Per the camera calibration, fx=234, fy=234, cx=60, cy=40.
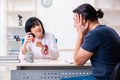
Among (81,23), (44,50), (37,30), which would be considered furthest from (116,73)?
(37,30)

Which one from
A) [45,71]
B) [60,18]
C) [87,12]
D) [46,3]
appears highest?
[46,3]

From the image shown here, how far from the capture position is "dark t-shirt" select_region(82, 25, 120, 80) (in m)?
1.61

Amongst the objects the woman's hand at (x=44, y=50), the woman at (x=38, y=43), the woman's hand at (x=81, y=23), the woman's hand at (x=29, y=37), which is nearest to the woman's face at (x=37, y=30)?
the woman at (x=38, y=43)

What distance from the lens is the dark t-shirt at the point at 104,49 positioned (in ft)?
5.29

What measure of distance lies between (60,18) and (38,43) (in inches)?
82.3

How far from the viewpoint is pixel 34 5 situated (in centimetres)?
480

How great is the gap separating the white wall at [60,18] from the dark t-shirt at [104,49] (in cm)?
322

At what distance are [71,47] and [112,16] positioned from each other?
108 centimetres

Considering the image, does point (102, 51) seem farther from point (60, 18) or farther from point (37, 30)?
point (60, 18)

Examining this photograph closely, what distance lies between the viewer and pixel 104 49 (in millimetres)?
1613

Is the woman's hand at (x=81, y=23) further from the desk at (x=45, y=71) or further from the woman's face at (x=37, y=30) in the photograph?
the woman's face at (x=37, y=30)

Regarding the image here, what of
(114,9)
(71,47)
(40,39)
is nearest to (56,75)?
(40,39)

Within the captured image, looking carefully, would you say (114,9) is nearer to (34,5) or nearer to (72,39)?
(72,39)

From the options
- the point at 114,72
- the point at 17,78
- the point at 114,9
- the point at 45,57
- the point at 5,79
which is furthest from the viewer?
the point at 114,9
